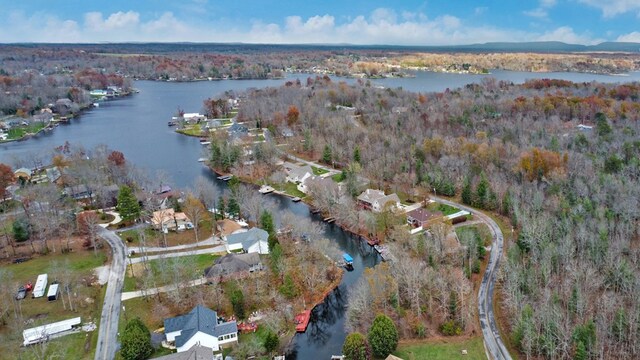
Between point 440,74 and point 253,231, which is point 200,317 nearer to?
point 253,231

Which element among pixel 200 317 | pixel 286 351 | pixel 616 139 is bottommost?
pixel 286 351

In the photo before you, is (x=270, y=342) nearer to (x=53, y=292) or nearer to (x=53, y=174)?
(x=53, y=292)

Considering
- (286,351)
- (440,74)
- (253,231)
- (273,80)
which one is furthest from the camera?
(440,74)

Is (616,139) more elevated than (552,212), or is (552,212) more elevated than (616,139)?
(616,139)

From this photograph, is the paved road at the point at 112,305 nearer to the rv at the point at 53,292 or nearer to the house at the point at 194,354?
the rv at the point at 53,292

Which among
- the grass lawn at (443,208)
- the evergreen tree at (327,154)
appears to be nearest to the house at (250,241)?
the grass lawn at (443,208)

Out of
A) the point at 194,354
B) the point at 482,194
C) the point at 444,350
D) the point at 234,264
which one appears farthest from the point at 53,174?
the point at 444,350

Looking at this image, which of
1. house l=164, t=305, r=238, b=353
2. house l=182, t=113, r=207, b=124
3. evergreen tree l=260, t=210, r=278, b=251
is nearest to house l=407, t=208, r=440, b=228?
evergreen tree l=260, t=210, r=278, b=251

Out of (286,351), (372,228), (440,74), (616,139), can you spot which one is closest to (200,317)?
(286,351)
